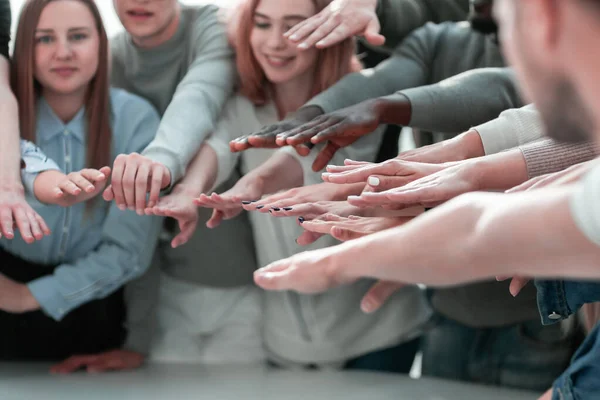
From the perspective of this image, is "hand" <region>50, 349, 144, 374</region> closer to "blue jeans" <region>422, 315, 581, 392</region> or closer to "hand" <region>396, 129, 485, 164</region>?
"blue jeans" <region>422, 315, 581, 392</region>

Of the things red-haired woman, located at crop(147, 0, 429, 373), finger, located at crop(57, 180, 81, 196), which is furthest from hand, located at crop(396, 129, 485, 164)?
finger, located at crop(57, 180, 81, 196)

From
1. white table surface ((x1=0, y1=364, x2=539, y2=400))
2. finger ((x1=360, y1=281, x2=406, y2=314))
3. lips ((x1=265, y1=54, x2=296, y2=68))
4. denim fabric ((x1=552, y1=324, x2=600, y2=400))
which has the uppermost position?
lips ((x1=265, y1=54, x2=296, y2=68))

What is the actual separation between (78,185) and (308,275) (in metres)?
0.55

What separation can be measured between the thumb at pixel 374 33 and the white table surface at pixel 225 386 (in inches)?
20.6

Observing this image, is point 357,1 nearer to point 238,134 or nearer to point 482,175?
point 238,134

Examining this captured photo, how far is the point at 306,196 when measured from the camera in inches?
39.9

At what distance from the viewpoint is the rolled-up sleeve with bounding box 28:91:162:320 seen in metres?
1.25

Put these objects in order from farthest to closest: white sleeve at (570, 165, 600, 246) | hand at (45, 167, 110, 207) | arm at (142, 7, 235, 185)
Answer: arm at (142, 7, 235, 185) → hand at (45, 167, 110, 207) → white sleeve at (570, 165, 600, 246)

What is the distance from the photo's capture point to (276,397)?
4.03 ft

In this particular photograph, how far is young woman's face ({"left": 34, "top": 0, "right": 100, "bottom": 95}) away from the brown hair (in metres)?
0.01

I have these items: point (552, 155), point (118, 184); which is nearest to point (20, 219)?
point (118, 184)

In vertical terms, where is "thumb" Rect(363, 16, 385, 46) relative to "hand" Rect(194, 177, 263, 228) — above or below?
above

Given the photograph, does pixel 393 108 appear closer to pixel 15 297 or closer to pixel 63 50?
pixel 63 50

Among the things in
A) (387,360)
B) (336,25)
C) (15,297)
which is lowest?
(387,360)
